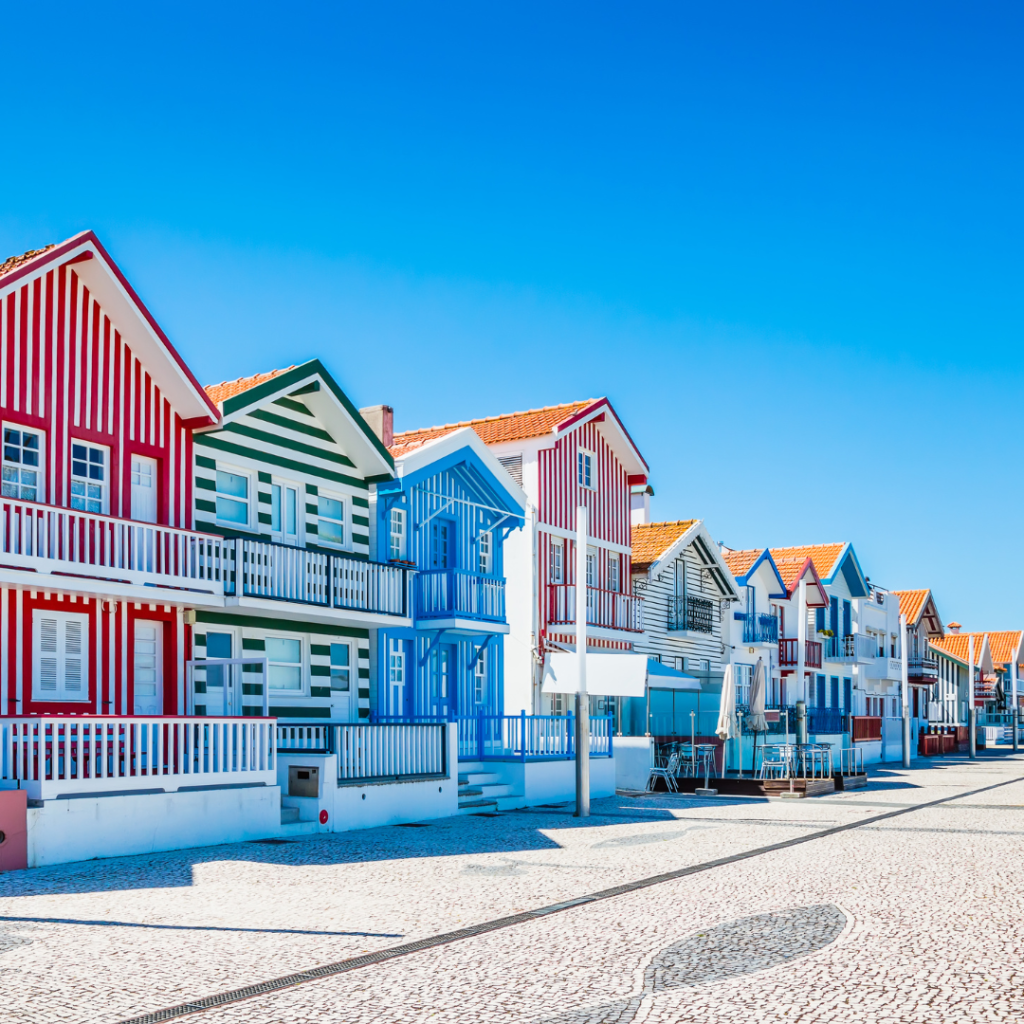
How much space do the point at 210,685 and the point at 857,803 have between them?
12.1m

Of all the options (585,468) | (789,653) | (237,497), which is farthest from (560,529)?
(789,653)

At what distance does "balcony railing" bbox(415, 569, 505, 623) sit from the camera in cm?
2375

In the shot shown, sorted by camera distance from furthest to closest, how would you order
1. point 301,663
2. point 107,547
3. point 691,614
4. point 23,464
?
point 691,614 < point 301,663 < point 23,464 < point 107,547

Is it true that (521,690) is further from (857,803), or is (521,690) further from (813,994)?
(813,994)

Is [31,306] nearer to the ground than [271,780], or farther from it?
farther from it

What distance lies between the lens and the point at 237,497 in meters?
20.8

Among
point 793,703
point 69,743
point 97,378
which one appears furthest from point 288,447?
point 793,703

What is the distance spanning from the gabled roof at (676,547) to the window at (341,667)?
45.9 ft

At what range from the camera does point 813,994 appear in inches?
295

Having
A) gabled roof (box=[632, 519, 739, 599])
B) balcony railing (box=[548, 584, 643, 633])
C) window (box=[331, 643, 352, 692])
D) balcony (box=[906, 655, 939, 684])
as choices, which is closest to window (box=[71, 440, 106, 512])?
window (box=[331, 643, 352, 692])

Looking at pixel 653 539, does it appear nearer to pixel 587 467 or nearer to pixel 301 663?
pixel 587 467

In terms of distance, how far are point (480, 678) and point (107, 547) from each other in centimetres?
1097

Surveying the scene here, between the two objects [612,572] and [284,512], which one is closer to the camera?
[284,512]

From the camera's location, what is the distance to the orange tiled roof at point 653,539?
35688 millimetres
